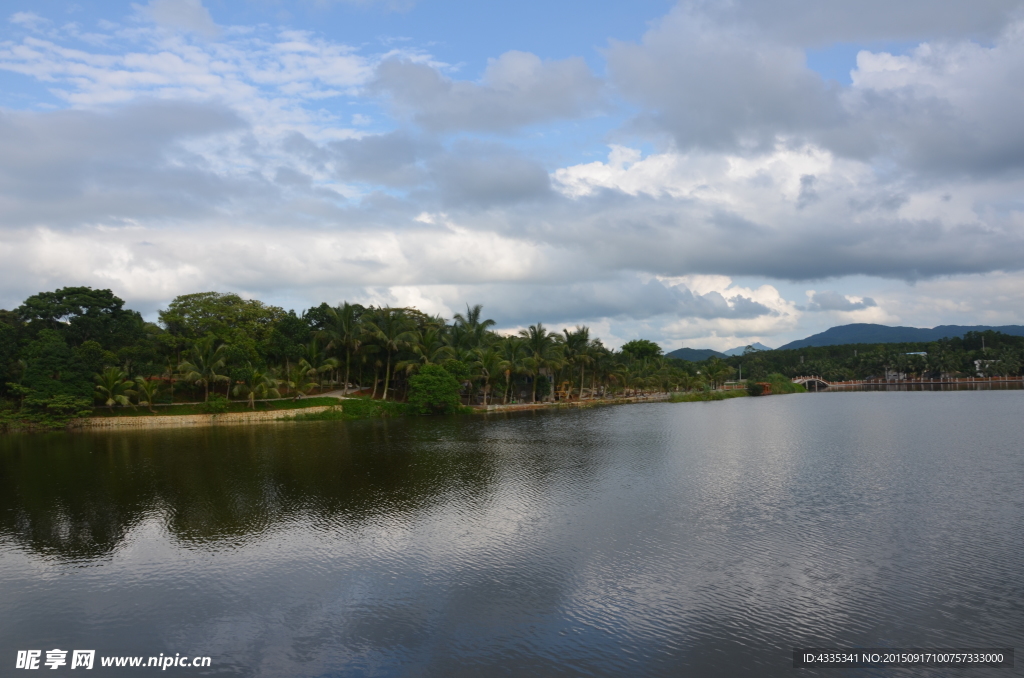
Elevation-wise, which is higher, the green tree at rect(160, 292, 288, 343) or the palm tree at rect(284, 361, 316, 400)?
Answer: the green tree at rect(160, 292, 288, 343)

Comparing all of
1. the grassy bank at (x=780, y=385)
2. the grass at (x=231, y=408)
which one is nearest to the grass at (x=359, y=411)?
the grass at (x=231, y=408)

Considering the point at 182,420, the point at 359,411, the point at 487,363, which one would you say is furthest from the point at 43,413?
the point at 487,363

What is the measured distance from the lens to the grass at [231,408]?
47.6m

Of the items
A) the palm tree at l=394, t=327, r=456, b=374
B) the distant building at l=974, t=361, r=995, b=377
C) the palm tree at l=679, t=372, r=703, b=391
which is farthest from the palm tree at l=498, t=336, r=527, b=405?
the distant building at l=974, t=361, r=995, b=377

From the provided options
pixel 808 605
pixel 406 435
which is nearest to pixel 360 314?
pixel 406 435

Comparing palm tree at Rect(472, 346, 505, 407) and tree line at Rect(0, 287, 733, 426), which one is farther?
palm tree at Rect(472, 346, 505, 407)

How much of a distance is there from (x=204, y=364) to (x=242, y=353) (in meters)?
3.02

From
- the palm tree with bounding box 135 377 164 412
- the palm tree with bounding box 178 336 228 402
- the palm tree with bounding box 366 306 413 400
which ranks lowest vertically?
the palm tree with bounding box 135 377 164 412

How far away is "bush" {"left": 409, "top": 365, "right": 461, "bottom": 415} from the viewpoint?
5456cm

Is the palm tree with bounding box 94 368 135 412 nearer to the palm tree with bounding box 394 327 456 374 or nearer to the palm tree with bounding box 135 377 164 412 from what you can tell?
the palm tree with bounding box 135 377 164 412

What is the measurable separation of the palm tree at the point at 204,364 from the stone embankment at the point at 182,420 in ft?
8.47

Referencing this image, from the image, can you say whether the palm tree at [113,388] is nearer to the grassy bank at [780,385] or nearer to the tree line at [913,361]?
the grassy bank at [780,385]

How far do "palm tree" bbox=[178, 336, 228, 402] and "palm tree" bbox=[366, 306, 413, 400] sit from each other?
12.9 metres

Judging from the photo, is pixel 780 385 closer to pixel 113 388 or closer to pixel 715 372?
pixel 715 372
